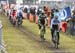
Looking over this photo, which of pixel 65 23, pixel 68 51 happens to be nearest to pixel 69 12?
pixel 65 23

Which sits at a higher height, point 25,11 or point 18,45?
point 18,45

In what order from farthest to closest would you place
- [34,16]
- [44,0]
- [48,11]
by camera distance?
[44,0] → [34,16] → [48,11]

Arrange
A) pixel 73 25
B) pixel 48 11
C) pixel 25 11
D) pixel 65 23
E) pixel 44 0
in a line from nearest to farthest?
1. pixel 73 25
2. pixel 65 23
3. pixel 48 11
4. pixel 44 0
5. pixel 25 11

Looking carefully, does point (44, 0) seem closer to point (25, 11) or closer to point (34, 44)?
point (25, 11)

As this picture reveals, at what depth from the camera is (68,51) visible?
20469 mm

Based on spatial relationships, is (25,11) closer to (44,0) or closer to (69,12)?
(44,0)

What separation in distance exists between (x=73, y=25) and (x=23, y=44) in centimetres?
793

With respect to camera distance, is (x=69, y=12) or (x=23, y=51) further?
(x=69, y=12)

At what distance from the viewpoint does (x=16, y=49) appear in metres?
20.7

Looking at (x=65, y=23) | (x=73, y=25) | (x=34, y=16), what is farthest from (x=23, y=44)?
(x=34, y=16)

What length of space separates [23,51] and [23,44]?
3.37 m

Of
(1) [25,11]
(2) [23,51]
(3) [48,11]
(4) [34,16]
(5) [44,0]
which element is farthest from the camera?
(1) [25,11]

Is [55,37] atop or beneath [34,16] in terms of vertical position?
atop

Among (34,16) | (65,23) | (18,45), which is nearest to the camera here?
(18,45)
